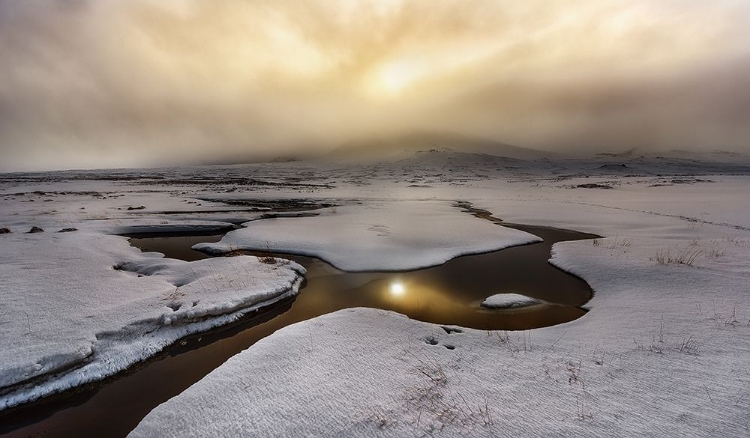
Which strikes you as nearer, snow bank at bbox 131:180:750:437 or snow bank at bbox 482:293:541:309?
snow bank at bbox 131:180:750:437

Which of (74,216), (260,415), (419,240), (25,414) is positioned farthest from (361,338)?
(74,216)

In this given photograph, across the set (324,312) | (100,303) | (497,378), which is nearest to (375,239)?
(324,312)

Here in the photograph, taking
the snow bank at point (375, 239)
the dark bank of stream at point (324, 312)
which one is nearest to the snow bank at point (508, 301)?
the dark bank of stream at point (324, 312)

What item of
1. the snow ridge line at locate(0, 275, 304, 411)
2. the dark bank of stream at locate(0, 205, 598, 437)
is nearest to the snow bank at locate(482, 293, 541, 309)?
the dark bank of stream at locate(0, 205, 598, 437)

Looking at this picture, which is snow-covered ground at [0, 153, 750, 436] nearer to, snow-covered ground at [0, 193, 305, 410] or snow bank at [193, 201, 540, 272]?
snow-covered ground at [0, 193, 305, 410]

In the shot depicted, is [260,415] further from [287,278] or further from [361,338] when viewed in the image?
[287,278]

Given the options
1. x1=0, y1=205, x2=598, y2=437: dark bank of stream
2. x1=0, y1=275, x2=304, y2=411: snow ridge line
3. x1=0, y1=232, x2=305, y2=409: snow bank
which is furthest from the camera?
x1=0, y1=232, x2=305, y2=409: snow bank
